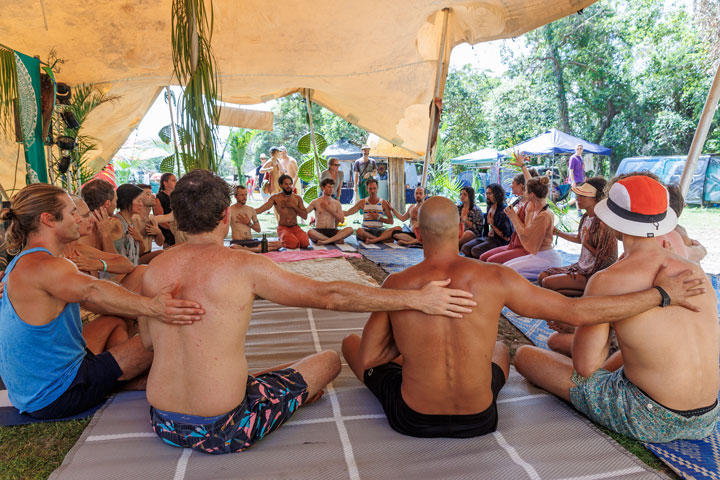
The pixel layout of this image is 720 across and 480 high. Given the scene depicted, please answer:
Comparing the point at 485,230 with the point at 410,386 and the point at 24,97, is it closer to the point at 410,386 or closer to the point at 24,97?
the point at 410,386

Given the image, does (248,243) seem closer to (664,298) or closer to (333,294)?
(333,294)

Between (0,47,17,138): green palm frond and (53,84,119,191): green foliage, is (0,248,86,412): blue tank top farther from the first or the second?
(53,84,119,191): green foliage

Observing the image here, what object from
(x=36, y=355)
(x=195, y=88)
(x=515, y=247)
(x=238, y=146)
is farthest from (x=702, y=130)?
(x=238, y=146)

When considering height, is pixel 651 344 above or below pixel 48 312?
below

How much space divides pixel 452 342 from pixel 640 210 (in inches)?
38.3

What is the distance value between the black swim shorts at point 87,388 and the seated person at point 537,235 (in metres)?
4.01

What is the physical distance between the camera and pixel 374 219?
8758 mm

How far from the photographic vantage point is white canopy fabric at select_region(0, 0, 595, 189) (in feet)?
17.2

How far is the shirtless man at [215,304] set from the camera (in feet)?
5.90

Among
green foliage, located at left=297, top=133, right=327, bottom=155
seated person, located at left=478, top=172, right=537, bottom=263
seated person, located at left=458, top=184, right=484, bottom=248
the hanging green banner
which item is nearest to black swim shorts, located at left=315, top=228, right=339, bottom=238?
seated person, located at left=458, top=184, right=484, bottom=248

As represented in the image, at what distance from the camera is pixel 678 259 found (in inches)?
75.5

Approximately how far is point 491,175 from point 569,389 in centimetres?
1676

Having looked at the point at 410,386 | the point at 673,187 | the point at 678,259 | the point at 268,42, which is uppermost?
the point at 268,42

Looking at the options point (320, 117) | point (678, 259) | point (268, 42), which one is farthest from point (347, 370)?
point (320, 117)
